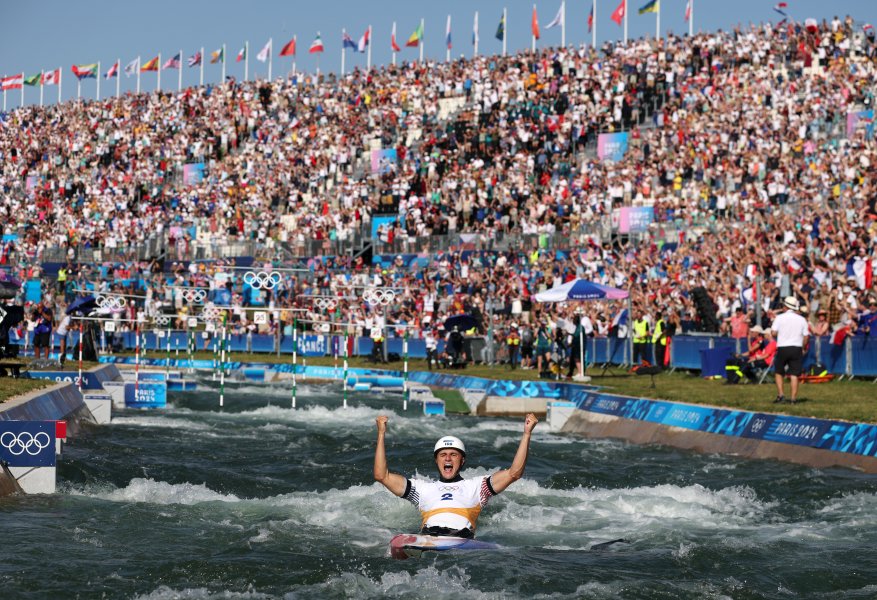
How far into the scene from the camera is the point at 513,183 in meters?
53.7

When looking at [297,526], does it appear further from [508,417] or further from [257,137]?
[257,137]

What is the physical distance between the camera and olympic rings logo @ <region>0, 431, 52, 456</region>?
15.4 metres

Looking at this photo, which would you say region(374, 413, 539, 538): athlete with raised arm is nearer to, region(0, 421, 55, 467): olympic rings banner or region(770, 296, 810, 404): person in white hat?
region(0, 421, 55, 467): olympic rings banner

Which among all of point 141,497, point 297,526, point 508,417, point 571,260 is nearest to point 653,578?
point 297,526

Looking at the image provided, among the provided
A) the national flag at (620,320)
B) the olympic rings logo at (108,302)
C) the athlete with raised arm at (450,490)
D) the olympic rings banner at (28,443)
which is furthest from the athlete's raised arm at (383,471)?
the olympic rings logo at (108,302)

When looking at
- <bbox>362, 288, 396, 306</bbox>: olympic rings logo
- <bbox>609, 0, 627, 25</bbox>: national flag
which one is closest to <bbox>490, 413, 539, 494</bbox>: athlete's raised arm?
<bbox>362, 288, 396, 306</bbox>: olympic rings logo

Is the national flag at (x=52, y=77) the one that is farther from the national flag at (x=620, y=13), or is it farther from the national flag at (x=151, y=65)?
the national flag at (x=620, y=13)

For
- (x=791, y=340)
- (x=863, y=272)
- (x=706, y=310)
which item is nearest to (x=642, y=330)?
(x=706, y=310)

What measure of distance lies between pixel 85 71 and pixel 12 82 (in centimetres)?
827

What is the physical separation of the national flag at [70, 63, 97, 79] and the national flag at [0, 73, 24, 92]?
576 centimetres

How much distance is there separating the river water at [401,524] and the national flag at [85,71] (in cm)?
7557

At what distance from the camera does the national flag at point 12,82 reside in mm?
98250

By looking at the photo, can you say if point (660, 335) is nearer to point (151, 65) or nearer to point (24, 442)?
point (24, 442)

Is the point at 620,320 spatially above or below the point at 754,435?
above
